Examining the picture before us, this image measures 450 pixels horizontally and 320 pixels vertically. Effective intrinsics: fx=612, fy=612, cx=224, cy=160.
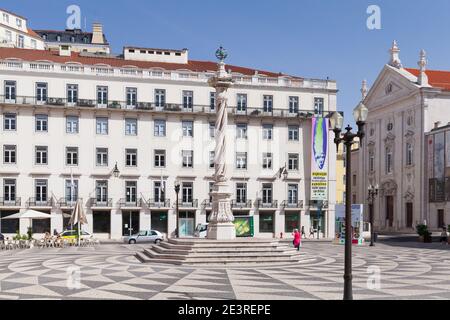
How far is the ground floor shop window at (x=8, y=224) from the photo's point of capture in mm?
51406

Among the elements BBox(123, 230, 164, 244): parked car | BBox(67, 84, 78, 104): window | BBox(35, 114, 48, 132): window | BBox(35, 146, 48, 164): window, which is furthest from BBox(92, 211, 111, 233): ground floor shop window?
BBox(67, 84, 78, 104): window

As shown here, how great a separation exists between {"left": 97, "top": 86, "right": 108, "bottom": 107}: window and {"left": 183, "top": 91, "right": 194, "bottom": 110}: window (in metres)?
6.99

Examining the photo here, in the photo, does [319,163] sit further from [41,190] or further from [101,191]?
[41,190]

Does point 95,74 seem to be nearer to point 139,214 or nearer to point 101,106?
point 101,106

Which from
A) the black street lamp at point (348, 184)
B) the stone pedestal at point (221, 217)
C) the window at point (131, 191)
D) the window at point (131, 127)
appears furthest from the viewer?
A: the window at point (131, 127)

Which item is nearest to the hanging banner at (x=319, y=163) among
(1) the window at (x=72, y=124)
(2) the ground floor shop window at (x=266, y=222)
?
(2) the ground floor shop window at (x=266, y=222)

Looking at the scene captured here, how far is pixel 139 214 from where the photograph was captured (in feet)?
178

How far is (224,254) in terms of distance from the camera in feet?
84.4

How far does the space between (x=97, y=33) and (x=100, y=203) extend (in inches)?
2090

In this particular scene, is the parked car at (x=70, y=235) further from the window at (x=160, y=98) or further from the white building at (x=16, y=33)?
the white building at (x=16, y=33)

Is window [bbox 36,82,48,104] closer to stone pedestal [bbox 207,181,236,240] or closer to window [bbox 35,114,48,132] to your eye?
window [bbox 35,114,48,132]

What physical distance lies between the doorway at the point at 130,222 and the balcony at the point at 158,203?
55.2 inches
